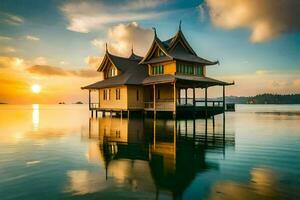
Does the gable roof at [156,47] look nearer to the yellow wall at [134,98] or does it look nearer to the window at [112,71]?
the yellow wall at [134,98]

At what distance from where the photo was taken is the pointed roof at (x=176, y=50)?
120 ft

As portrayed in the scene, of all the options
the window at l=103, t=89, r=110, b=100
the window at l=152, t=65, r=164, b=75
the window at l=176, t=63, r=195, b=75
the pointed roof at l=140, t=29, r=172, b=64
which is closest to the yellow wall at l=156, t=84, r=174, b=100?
the window at l=152, t=65, r=164, b=75

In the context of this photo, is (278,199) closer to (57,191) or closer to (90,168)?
(57,191)

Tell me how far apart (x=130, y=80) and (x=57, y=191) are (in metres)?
30.4

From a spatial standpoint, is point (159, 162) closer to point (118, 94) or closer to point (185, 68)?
point (185, 68)

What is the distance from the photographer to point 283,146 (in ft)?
51.3

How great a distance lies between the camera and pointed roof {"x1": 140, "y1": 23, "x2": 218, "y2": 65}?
1440 inches

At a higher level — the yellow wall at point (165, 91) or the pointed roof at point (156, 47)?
the pointed roof at point (156, 47)

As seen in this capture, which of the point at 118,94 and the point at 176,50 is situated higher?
the point at 176,50

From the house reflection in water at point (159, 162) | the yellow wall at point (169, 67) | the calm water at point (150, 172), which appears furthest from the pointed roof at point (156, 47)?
the calm water at point (150, 172)

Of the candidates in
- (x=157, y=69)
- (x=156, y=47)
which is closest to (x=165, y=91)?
(x=157, y=69)

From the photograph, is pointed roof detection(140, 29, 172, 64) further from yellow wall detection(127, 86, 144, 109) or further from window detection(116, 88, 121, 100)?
window detection(116, 88, 121, 100)

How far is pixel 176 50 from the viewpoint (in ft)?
127

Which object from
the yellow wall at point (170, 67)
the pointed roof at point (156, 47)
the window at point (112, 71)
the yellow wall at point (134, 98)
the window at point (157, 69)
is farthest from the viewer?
the window at point (112, 71)
